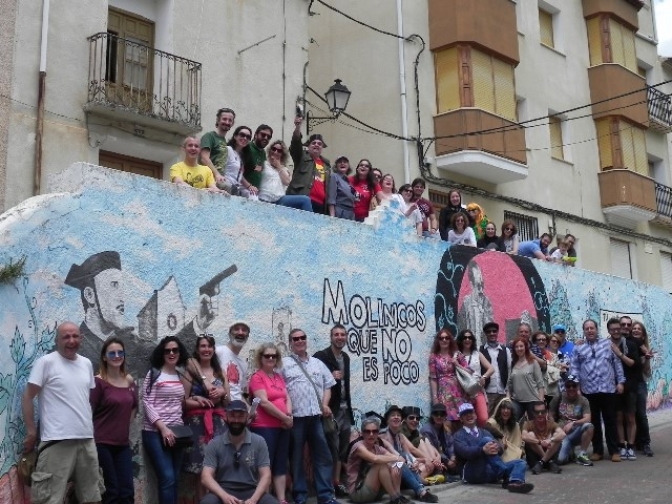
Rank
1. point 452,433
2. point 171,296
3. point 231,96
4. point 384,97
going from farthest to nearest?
1. point 384,97
2. point 231,96
3. point 452,433
4. point 171,296

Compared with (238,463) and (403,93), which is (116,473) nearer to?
(238,463)

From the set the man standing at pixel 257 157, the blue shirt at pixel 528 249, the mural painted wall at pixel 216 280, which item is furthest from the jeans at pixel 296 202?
the blue shirt at pixel 528 249

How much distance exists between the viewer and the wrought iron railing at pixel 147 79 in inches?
504

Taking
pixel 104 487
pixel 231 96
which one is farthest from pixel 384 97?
pixel 104 487

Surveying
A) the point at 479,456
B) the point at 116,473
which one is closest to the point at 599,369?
the point at 479,456

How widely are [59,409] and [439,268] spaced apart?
664 centimetres

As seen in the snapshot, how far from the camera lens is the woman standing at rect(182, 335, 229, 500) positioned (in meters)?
7.09

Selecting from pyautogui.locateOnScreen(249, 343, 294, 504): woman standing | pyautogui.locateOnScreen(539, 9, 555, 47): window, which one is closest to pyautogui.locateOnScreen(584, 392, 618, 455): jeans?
pyautogui.locateOnScreen(249, 343, 294, 504): woman standing

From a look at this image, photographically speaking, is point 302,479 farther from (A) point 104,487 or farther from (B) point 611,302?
(B) point 611,302

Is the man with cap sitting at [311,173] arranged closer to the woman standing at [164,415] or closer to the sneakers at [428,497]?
the woman standing at [164,415]

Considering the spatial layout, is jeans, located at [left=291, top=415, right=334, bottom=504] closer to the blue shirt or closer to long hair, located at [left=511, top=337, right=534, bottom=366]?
long hair, located at [left=511, top=337, right=534, bottom=366]

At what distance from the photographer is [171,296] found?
25.1ft

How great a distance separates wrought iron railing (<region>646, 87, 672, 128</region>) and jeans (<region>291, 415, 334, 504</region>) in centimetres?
1891

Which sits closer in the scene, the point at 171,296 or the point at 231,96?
the point at 171,296
